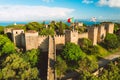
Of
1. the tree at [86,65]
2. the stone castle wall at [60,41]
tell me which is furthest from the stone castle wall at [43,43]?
the tree at [86,65]

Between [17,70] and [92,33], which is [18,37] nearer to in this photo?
[17,70]

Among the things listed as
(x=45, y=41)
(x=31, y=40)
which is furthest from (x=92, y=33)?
(x=31, y=40)

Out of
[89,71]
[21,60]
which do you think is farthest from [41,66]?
[89,71]

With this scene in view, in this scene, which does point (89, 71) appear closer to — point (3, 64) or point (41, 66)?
point (41, 66)

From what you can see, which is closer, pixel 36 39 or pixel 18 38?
pixel 36 39

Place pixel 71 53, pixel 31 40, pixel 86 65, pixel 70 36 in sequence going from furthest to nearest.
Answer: pixel 70 36, pixel 31 40, pixel 71 53, pixel 86 65

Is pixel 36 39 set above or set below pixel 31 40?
above
